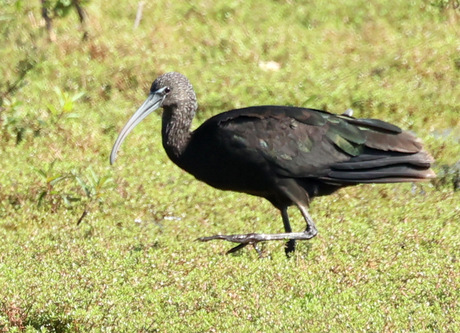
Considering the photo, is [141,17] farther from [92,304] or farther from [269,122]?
[92,304]

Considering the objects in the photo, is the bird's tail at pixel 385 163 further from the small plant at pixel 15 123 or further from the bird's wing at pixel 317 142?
the small plant at pixel 15 123

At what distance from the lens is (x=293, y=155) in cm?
673

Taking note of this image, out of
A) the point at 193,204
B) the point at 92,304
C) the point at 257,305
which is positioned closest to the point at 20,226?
the point at 193,204

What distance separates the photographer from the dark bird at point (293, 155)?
6684 mm

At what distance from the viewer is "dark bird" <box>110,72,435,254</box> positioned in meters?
6.68

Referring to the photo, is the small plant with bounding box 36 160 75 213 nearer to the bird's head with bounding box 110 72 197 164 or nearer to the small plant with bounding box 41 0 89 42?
the bird's head with bounding box 110 72 197 164

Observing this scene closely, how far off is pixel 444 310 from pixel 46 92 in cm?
667

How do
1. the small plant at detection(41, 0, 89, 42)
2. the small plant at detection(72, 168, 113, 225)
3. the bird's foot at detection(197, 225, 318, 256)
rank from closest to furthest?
the bird's foot at detection(197, 225, 318, 256) < the small plant at detection(72, 168, 113, 225) < the small plant at detection(41, 0, 89, 42)

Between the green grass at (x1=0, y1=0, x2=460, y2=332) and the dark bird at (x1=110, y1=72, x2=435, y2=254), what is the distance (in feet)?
1.74

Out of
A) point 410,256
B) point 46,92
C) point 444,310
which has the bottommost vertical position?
point 46,92

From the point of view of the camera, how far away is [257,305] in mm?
5750

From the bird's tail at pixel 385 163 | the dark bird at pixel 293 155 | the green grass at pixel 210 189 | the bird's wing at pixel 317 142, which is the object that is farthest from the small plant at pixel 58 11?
the bird's tail at pixel 385 163

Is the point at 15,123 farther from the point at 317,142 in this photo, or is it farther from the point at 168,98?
the point at 317,142

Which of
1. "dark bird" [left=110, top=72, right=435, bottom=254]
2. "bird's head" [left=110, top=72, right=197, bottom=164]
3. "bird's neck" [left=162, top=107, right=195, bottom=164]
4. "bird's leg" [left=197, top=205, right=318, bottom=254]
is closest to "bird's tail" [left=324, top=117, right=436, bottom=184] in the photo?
"dark bird" [left=110, top=72, right=435, bottom=254]
